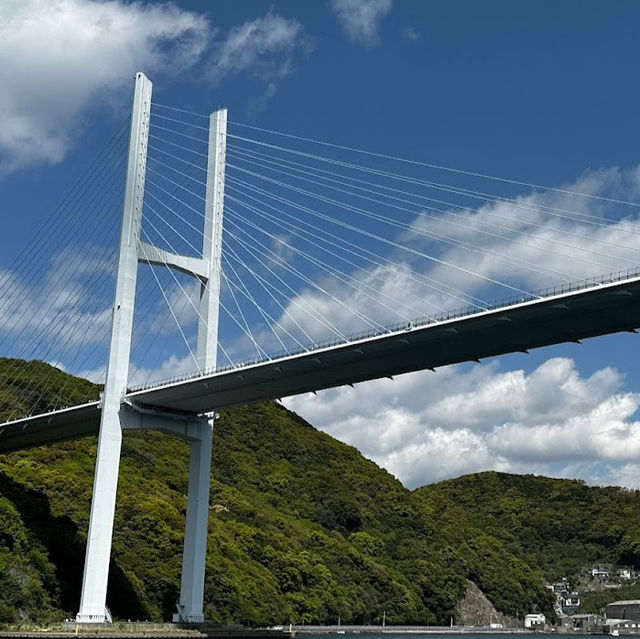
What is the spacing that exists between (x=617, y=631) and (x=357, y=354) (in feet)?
267

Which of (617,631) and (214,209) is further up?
(214,209)

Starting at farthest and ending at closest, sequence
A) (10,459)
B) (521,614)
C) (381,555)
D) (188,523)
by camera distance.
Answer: (521,614)
(381,555)
(10,459)
(188,523)

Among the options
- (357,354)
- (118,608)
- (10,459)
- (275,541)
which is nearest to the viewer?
(357,354)

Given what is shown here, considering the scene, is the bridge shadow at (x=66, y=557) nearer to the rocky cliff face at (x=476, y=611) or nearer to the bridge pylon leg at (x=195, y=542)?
the bridge pylon leg at (x=195, y=542)

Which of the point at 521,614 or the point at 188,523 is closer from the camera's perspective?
the point at 188,523

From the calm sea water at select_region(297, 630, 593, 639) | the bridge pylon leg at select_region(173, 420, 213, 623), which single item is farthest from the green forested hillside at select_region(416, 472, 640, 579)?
the bridge pylon leg at select_region(173, 420, 213, 623)

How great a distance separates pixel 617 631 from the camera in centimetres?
10112

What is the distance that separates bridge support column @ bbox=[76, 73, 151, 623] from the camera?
34.8m

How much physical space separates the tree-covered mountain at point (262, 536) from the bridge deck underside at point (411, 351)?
7106 mm

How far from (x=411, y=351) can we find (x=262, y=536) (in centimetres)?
3144

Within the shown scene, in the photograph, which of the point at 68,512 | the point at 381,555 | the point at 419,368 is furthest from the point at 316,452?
the point at 419,368

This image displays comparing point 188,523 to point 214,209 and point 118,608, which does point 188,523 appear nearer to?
point 118,608

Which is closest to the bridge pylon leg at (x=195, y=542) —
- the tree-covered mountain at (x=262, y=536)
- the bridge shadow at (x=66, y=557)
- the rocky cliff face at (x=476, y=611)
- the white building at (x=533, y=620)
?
the tree-covered mountain at (x=262, y=536)

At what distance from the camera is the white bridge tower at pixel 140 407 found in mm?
35312
